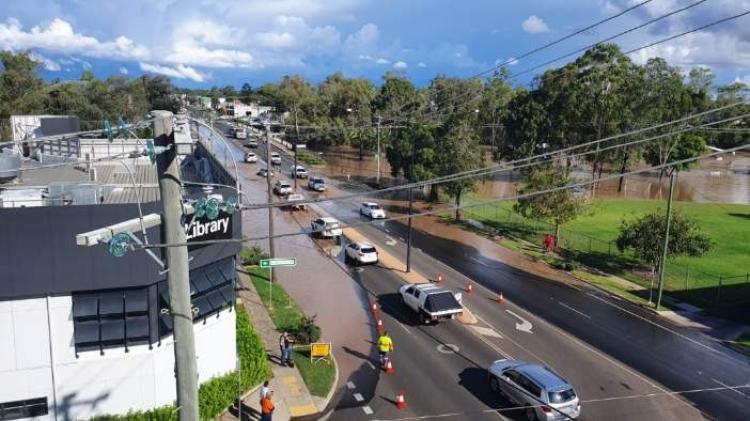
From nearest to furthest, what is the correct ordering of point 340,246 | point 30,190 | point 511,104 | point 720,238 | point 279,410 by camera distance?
point 30,190
point 279,410
point 340,246
point 720,238
point 511,104

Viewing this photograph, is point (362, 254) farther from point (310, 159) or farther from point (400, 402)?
point (310, 159)

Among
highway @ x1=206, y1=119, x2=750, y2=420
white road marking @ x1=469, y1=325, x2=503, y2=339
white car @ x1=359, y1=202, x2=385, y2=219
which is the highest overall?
white car @ x1=359, y1=202, x2=385, y2=219

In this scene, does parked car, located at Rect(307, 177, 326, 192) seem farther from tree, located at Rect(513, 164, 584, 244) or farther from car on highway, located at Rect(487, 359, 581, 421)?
car on highway, located at Rect(487, 359, 581, 421)

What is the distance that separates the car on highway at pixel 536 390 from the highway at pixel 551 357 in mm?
576

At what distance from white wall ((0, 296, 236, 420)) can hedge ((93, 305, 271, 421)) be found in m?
0.35

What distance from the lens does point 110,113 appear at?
295 ft

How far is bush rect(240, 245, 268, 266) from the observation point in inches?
1416

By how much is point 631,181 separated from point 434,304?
70.1 meters

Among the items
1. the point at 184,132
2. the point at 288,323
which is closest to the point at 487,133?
the point at 288,323

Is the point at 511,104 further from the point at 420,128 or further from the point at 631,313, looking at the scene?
the point at 631,313

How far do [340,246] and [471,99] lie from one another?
226ft

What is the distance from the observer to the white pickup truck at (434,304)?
26069mm

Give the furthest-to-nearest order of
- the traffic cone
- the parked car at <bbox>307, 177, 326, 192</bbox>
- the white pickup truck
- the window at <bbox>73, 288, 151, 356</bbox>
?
the parked car at <bbox>307, 177, 326, 192</bbox> < the white pickup truck < the traffic cone < the window at <bbox>73, 288, 151, 356</bbox>

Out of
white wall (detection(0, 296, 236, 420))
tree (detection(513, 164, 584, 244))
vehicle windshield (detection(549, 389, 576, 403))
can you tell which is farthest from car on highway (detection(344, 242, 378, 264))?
white wall (detection(0, 296, 236, 420))
